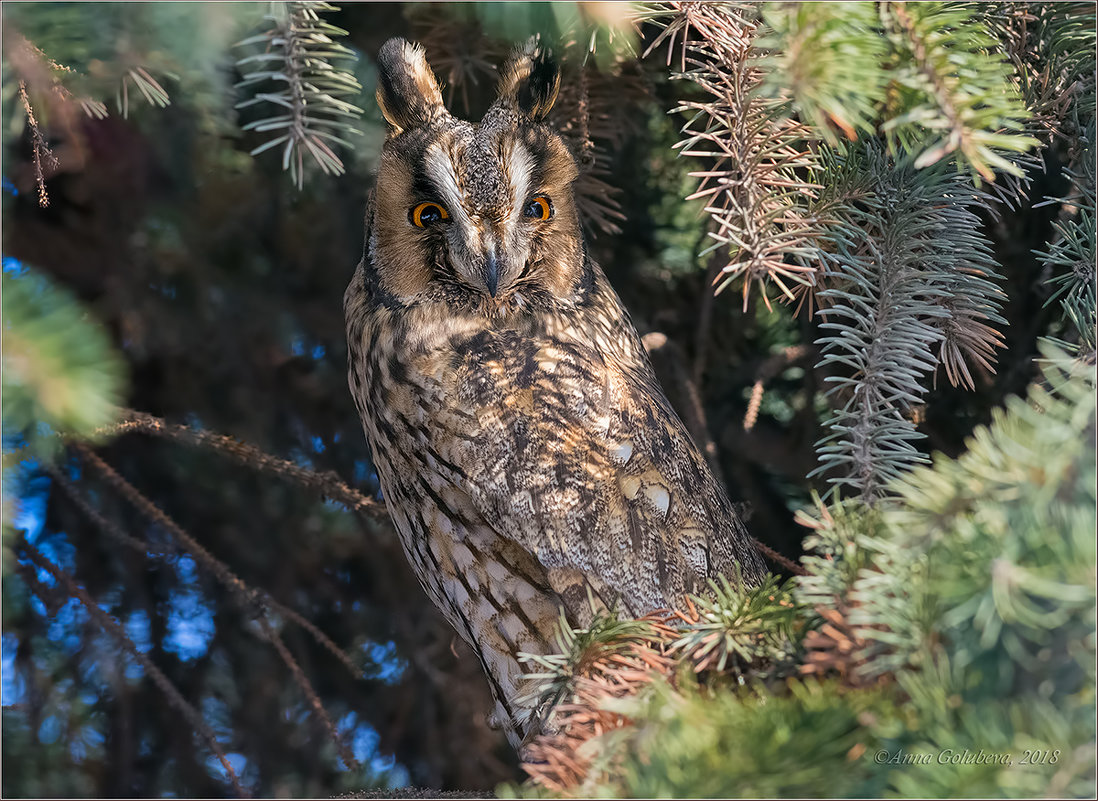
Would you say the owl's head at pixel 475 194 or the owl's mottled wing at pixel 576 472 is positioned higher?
the owl's head at pixel 475 194

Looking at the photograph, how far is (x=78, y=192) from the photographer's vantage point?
1664mm

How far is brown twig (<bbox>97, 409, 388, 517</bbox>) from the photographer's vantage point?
3.83 ft

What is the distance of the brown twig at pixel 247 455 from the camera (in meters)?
1.17

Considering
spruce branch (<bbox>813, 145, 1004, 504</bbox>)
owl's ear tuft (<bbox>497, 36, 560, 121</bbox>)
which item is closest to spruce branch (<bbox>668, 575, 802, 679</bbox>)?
spruce branch (<bbox>813, 145, 1004, 504</bbox>)

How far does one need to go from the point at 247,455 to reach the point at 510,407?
0.40 m

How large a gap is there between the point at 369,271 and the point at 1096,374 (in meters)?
1.10

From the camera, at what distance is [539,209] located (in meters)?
1.28

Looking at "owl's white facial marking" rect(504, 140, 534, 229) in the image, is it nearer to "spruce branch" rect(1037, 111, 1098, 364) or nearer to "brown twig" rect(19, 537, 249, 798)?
"spruce branch" rect(1037, 111, 1098, 364)

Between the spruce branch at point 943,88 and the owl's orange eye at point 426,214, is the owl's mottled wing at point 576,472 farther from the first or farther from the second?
the spruce branch at point 943,88

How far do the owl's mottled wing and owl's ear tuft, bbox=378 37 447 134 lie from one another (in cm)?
34

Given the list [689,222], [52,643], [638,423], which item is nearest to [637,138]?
[689,222]

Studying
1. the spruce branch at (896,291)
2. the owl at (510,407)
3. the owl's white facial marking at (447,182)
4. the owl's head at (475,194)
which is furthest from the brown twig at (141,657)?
the spruce branch at (896,291)

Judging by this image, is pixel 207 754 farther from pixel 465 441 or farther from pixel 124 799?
pixel 465 441

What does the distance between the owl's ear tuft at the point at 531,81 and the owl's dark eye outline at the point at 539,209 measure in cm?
14
